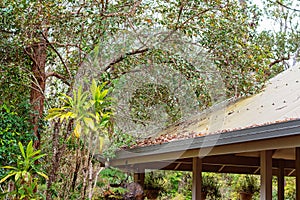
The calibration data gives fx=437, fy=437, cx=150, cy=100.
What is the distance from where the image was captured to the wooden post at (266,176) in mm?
4582

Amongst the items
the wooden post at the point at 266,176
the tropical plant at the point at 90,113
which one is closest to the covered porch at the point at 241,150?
the wooden post at the point at 266,176

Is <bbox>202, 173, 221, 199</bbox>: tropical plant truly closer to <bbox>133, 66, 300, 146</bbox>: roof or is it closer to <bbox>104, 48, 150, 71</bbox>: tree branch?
<bbox>133, 66, 300, 146</bbox>: roof

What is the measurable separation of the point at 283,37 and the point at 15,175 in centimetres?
1116

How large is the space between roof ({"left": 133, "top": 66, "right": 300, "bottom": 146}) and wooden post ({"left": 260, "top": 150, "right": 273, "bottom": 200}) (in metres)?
0.38

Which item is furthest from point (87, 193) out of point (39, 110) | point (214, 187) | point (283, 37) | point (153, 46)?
point (283, 37)

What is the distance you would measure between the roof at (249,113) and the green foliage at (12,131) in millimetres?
2131

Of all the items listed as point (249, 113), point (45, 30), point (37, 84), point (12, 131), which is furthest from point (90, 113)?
point (249, 113)

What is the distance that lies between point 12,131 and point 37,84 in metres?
1.16

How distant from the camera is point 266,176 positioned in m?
4.61

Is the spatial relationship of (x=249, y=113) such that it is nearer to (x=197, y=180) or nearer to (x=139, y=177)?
(x=197, y=180)

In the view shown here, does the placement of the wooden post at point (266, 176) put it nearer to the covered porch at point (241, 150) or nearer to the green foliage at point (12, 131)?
the covered porch at point (241, 150)

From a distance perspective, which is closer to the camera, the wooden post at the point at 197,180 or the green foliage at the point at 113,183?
the wooden post at the point at 197,180

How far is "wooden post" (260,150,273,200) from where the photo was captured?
458cm

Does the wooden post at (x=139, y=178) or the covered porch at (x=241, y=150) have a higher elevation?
the covered porch at (x=241, y=150)
